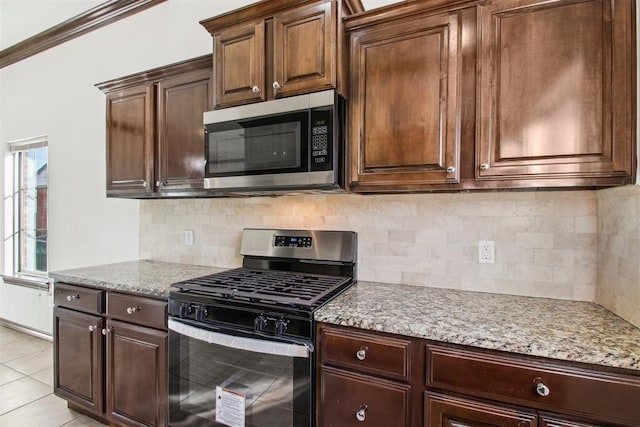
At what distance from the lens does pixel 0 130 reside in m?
3.79

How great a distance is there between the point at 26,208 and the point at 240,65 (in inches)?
139

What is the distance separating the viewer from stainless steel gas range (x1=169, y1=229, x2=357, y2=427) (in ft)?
4.34

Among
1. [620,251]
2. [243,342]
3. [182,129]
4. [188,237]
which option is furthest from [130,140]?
[620,251]

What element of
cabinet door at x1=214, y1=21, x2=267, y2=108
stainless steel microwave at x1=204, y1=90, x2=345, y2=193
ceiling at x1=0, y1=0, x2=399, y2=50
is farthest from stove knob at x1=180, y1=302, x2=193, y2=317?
ceiling at x1=0, y1=0, x2=399, y2=50

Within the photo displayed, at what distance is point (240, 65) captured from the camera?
1769 mm

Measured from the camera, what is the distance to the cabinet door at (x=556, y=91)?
118 cm

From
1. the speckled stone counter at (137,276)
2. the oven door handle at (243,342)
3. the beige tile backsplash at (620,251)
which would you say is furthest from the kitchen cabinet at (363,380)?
the speckled stone counter at (137,276)

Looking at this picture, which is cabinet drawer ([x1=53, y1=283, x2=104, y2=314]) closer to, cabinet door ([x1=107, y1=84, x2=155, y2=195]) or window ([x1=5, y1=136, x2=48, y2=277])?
cabinet door ([x1=107, y1=84, x2=155, y2=195])

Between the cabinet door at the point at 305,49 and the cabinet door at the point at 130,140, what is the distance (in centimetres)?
106

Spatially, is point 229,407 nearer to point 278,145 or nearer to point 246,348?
point 246,348

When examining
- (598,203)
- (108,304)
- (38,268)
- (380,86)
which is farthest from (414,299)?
(38,268)

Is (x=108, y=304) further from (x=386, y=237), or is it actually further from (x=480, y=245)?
(x=480, y=245)

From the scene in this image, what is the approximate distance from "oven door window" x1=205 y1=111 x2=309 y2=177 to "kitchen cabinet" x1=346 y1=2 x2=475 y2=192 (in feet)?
0.88

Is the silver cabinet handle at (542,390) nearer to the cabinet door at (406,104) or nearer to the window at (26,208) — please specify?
the cabinet door at (406,104)
